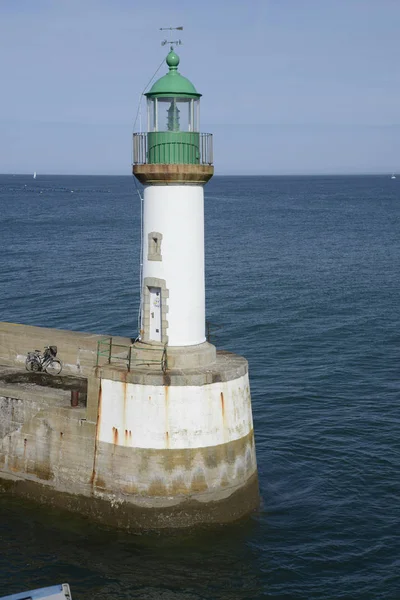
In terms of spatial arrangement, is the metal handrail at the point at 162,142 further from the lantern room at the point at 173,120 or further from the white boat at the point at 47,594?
the white boat at the point at 47,594

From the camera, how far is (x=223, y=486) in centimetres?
1933

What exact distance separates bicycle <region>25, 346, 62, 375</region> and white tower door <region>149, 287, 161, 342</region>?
4047mm

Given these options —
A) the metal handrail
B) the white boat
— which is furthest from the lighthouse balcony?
the white boat

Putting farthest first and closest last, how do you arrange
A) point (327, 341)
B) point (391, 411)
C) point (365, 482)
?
point (327, 341)
point (391, 411)
point (365, 482)

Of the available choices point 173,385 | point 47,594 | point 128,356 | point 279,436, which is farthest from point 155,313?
point 47,594

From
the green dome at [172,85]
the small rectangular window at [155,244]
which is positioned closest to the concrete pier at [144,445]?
the small rectangular window at [155,244]

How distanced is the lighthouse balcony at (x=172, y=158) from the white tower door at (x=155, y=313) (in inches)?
105

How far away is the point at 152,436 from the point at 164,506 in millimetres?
1663

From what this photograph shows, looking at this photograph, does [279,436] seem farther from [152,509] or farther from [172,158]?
[172,158]

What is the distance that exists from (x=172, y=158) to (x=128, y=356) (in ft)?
16.0

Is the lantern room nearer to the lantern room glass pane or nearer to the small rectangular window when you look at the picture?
the lantern room glass pane

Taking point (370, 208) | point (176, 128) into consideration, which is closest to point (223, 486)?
point (176, 128)

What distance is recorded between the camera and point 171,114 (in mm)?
19562

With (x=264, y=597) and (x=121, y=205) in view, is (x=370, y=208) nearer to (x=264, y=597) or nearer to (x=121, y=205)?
(x=121, y=205)
